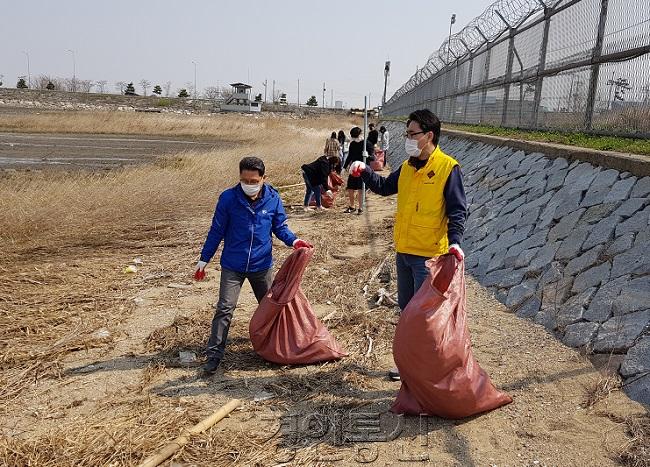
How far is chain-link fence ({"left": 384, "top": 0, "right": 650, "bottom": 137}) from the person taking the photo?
6.50m

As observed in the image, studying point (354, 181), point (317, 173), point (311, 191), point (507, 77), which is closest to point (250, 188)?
point (354, 181)

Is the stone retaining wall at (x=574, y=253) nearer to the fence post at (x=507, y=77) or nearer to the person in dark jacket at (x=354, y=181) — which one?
the person in dark jacket at (x=354, y=181)

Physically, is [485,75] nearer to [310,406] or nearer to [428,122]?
[428,122]

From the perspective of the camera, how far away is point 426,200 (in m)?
3.53

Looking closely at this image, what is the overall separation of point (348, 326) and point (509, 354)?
4.45ft

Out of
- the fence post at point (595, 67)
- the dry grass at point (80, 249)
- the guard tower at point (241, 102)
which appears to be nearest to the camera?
the dry grass at point (80, 249)

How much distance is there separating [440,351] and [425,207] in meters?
0.91

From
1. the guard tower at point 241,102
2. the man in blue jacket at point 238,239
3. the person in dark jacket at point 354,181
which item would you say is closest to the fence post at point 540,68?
the person in dark jacket at point 354,181

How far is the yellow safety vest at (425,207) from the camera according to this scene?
11.5ft

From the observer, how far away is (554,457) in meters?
2.92

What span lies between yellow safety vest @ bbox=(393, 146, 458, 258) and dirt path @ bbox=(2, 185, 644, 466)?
98 centimetres

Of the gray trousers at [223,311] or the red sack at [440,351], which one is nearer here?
the red sack at [440,351]

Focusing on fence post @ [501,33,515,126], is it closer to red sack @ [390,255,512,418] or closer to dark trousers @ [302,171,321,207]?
dark trousers @ [302,171,321,207]

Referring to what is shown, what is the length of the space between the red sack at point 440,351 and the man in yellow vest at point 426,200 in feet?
0.91
